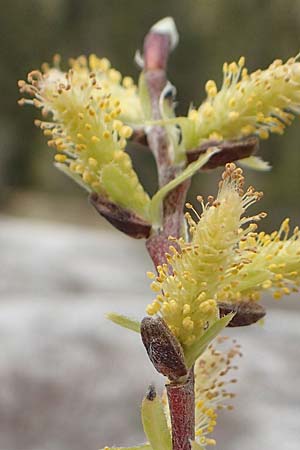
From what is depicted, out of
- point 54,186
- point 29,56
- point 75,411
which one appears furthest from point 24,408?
point 54,186

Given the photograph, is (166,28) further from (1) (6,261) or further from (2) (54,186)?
(2) (54,186)

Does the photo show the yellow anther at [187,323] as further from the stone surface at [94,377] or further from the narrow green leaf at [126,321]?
the stone surface at [94,377]

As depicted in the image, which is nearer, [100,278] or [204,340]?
[204,340]

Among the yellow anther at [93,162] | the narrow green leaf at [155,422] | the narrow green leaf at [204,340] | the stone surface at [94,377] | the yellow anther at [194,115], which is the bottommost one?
the stone surface at [94,377]

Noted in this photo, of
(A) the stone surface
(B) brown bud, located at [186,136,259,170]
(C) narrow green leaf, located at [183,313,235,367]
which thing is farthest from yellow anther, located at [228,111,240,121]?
(A) the stone surface

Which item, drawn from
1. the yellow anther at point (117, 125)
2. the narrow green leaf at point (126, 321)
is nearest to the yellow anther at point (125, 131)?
the yellow anther at point (117, 125)

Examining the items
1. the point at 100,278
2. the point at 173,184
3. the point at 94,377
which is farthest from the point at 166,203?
the point at 100,278

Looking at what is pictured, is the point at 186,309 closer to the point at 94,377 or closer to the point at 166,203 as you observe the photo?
the point at 166,203
